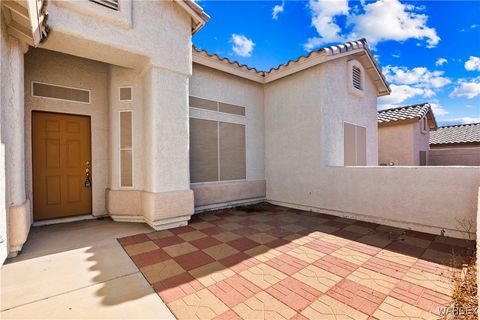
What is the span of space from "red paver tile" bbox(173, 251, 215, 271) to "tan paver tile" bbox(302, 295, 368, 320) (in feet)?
5.94

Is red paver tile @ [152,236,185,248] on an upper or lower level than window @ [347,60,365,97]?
lower

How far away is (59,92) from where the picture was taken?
19.3 ft

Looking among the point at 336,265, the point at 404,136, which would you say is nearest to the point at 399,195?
the point at 336,265

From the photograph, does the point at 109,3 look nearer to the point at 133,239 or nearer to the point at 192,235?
the point at 133,239

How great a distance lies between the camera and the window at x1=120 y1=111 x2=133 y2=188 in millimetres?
6109

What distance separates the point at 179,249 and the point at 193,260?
60cm

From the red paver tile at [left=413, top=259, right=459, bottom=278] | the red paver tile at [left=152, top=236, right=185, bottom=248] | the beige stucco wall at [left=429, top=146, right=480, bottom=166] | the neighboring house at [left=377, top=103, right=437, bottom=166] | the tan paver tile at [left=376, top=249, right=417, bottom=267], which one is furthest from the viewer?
the beige stucco wall at [left=429, top=146, right=480, bottom=166]

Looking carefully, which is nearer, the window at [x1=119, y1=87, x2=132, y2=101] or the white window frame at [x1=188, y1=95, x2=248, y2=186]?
the window at [x1=119, y1=87, x2=132, y2=101]

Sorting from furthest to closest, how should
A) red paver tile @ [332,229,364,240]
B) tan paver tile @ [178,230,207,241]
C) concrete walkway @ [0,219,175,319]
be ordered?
red paver tile @ [332,229,364,240] → tan paver tile @ [178,230,207,241] → concrete walkway @ [0,219,175,319]

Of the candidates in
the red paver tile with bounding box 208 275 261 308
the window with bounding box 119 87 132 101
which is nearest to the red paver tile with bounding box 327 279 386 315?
the red paver tile with bounding box 208 275 261 308

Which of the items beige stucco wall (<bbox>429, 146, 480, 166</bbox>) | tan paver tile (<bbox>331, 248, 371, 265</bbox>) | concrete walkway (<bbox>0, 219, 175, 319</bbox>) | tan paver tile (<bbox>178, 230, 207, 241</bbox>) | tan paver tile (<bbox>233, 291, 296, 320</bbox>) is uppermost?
beige stucco wall (<bbox>429, 146, 480, 166</bbox>)

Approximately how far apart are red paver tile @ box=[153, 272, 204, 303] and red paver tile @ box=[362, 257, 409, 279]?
9.06ft

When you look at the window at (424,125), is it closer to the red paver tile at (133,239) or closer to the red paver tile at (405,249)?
the red paver tile at (405,249)

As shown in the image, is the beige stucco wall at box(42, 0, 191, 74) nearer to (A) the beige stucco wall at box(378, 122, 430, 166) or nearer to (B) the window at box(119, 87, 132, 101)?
(B) the window at box(119, 87, 132, 101)
